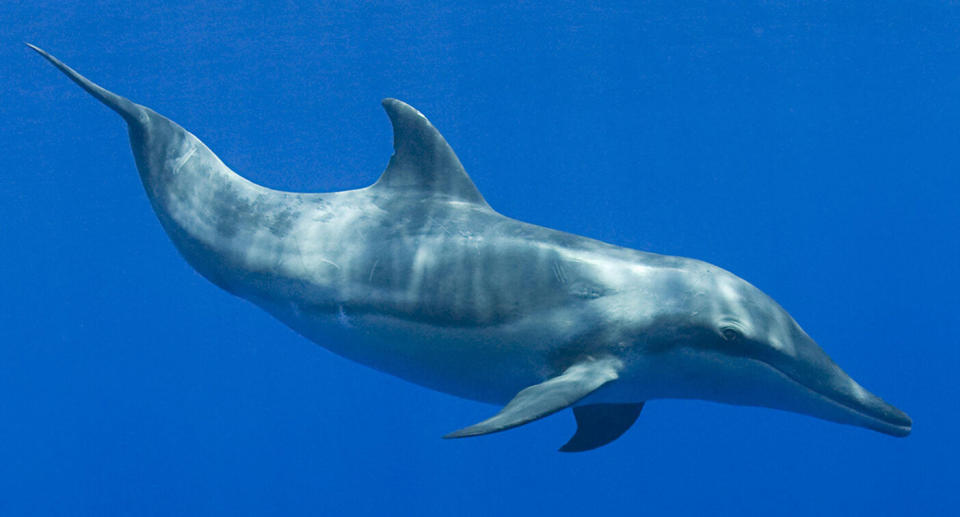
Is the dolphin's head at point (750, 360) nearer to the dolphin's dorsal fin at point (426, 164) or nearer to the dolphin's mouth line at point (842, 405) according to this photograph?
the dolphin's mouth line at point (842, 405)

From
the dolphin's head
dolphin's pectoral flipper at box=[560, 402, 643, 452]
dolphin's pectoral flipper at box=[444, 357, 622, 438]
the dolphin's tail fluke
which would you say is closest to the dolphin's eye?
the dolphin's head

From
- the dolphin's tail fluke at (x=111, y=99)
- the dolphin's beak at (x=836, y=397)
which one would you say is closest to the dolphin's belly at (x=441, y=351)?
the dolphin's beak at (x=836, y=397)

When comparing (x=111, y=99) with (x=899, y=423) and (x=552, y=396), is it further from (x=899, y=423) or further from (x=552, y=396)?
(x=899, y=423)

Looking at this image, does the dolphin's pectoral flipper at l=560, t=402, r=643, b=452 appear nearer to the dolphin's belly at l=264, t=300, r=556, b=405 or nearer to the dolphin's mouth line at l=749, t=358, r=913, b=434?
the dolphin's belly at l=264, t=300, r=556, b=405

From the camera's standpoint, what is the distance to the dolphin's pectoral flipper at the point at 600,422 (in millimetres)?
5029

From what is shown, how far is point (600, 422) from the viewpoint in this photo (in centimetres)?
509

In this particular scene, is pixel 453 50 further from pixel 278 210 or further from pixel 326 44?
pixel 278 210

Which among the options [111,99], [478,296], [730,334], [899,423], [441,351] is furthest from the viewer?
[111,99]

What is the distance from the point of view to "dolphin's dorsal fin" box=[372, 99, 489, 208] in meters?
5.05

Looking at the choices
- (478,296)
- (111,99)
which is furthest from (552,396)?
(111,99)

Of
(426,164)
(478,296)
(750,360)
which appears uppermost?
(426,164)

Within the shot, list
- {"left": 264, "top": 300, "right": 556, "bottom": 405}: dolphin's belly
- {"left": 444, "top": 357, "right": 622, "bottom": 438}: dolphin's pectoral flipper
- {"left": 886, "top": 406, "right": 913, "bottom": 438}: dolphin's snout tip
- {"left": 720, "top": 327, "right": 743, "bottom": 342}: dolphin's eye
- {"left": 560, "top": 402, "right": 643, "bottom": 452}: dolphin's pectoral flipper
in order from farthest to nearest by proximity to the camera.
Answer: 1. {"left": 560, "top": 402, "right": 643, "bottom": 452}: dolphin's pectoral flipper
2. {"left": 264, "top": 300, "right": 556, "bottom": 405}: dolphin's belly
3. {"left": 720, "top": 327, "right": 743, "bottom": 342}: dolphin's eye
4. {"left": 886, "top": 406, "right": 913, "bottom": 438}: dolphin's snout tip
5. {"left": 444, "top": 357, "right": 622, "bottom": 438}: dolphin's pectoral flipper

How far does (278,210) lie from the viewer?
5207 mm

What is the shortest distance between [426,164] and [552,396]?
2.13 metres
